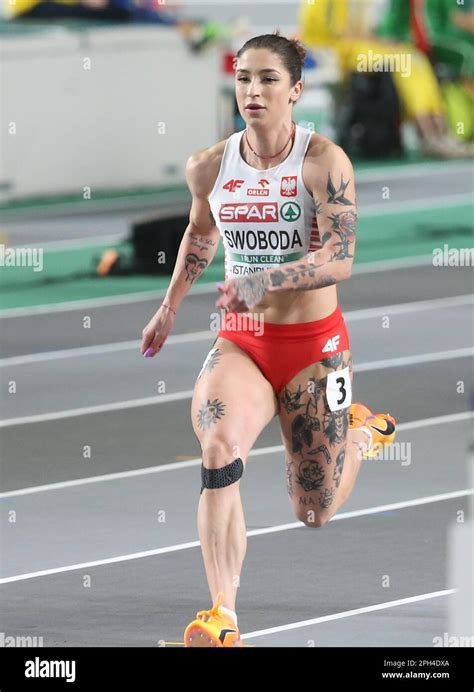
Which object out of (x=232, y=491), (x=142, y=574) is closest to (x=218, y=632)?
(x=232, y=491)

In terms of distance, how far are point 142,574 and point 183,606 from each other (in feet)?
2.31

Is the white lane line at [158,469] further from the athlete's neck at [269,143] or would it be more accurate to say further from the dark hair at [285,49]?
the dark hair at [285,49]

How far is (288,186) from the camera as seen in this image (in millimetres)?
7898

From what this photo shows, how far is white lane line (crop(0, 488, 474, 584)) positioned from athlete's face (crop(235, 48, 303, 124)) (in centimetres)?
280

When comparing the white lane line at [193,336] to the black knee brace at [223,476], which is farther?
the white lane line at [193,336]

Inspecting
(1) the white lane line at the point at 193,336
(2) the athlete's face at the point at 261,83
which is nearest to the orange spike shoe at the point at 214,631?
(2) the athlete's face at the point at 261,83

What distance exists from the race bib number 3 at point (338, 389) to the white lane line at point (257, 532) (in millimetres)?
1928

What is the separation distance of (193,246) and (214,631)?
1.98 metres

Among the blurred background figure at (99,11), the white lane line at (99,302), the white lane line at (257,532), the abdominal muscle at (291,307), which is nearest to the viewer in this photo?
the abdominal muscle at (291,307)

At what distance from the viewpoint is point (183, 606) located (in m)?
8.65

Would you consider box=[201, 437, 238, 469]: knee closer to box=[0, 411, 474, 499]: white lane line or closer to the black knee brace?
the black knee brace

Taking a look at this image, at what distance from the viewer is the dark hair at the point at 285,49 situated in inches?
308

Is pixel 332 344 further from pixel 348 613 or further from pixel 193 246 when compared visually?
pixel 348 613

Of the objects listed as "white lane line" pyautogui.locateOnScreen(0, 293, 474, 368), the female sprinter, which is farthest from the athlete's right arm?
"white lane line" pyautogui.locateOnScreen(0, 293, 474, 368)
